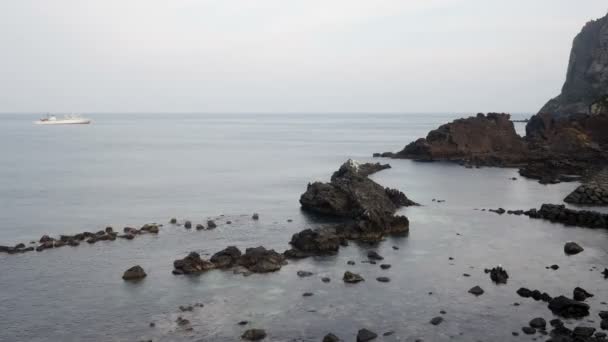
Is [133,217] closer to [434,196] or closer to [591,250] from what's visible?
[434,196]

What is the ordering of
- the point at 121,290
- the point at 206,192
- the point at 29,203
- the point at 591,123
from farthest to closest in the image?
1. the point at 591,123
2. the point at 206,192
3. the point at 29,203
4. the point at 121,290

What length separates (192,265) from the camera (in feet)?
148

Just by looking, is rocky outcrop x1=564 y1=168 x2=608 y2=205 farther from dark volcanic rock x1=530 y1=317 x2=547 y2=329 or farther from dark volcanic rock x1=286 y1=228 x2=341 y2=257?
dark volcanic rock x1=530 y1=317 x2=547 y2=329

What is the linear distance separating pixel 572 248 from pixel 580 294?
1409 cm

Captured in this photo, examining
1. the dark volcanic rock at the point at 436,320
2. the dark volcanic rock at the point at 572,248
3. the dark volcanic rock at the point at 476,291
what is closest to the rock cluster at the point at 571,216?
the dark volcanic rock at the point at 572,248

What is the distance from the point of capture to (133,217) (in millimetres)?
A: 67938

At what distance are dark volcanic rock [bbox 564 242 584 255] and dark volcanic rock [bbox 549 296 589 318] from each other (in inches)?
637

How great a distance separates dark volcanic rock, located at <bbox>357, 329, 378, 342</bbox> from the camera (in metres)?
32.0

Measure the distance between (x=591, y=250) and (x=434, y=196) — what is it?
110 feet

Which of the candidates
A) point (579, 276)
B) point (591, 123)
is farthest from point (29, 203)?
point (591, 123)

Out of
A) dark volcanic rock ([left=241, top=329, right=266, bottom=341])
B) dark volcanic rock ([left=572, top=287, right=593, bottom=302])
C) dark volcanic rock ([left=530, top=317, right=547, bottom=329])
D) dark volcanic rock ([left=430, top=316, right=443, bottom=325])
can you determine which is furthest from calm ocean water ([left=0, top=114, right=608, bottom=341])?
dark volcanic rock ([left=572, top=287, right=593, bottom=302])

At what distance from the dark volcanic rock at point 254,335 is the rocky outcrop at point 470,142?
362 ft

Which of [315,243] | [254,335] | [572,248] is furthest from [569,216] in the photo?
[254,335]

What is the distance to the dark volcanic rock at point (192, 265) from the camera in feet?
147
